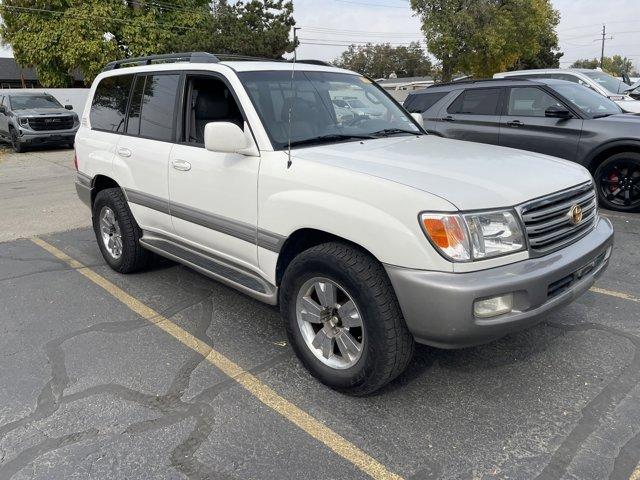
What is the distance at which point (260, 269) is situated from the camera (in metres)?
3.50

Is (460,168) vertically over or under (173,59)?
under

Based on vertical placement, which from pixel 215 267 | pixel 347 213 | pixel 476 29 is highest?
pixel 476 29

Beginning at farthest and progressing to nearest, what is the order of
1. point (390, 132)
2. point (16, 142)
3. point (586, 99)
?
point (16, 142) < point (586, 99) < point (390, 132)

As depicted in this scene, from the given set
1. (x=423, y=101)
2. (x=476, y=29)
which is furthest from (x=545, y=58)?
(x=423, y=101)

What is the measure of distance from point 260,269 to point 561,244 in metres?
1.79

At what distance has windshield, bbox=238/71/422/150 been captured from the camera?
3.57m

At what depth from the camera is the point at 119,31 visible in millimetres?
31531

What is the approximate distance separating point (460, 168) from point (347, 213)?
2.36 ft

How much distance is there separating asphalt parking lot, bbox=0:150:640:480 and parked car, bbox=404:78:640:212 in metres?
2.85

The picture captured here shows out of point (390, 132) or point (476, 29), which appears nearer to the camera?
point (390, 132)

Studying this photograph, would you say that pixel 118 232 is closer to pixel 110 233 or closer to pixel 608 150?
pixel 110 233

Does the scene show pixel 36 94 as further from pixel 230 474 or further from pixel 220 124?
pixel 230 474

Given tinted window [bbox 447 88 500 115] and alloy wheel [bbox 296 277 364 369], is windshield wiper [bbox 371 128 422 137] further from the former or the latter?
tinted window [bbox 447 88 500 115]

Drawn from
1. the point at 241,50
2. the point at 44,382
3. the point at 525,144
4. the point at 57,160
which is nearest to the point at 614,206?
the point at 525,144
